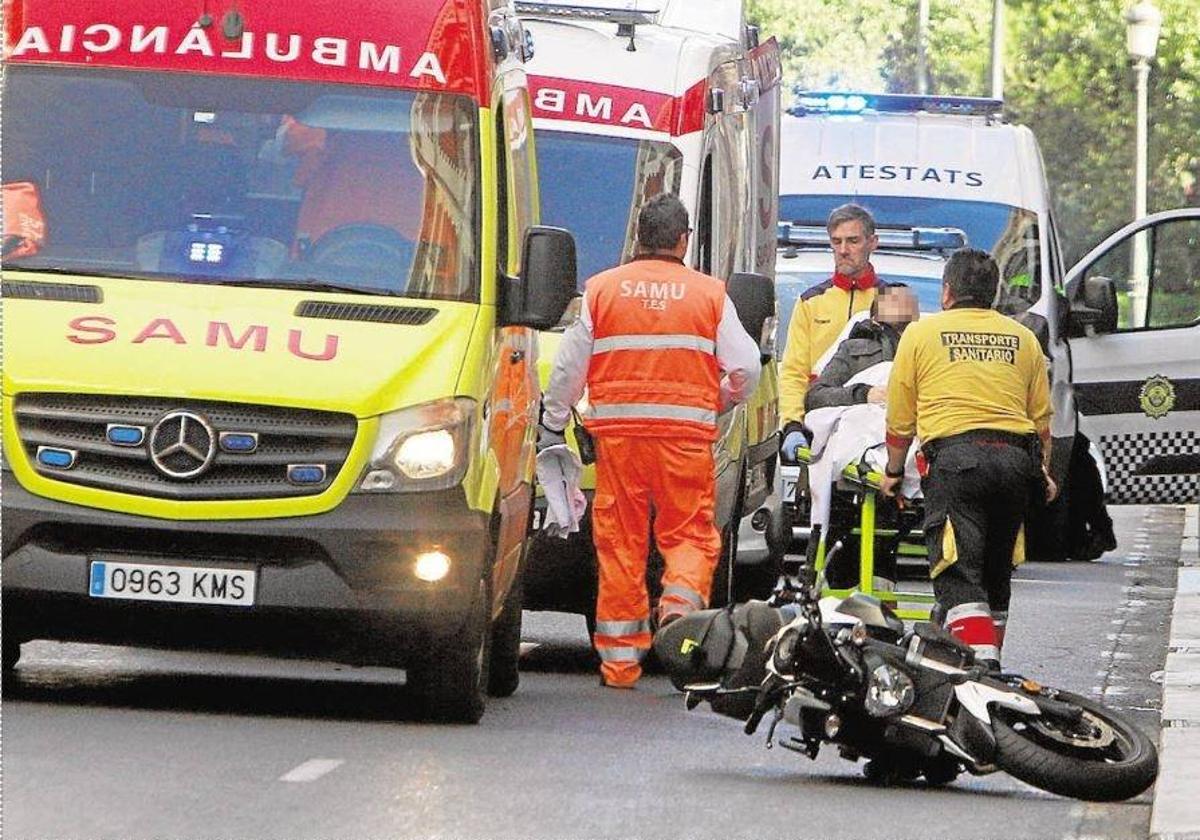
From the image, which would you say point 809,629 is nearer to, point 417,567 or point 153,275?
point 417,567

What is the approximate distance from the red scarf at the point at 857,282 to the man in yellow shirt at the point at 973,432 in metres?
3.01

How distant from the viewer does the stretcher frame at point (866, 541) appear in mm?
11641

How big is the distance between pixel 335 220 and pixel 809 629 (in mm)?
2250

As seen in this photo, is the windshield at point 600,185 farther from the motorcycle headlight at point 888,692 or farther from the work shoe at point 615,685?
the motorcycle headlight at point 888,692

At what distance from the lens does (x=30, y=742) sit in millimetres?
9367

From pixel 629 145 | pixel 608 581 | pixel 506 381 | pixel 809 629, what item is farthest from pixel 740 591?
pixel 809 629

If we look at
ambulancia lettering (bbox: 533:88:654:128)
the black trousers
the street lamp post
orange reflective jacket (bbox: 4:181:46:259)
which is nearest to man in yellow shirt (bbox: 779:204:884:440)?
ambulancia lettering (bbox: 533:88:654:128)

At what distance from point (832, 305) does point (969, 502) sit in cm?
317

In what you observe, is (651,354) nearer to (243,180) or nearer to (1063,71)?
(243,180)

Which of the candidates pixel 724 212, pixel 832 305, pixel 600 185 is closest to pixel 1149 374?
pixel 724 212

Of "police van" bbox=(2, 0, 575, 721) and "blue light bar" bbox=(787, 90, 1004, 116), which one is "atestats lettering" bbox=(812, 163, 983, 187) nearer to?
"blue light bar" bbox=(787, 90, 1004, 116)

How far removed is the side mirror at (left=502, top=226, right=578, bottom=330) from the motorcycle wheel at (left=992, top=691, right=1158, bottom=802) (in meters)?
2.31

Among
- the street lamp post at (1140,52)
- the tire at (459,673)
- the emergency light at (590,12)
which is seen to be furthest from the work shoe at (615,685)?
the street lamp post at (1140,52)

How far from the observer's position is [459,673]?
10.4 metres
